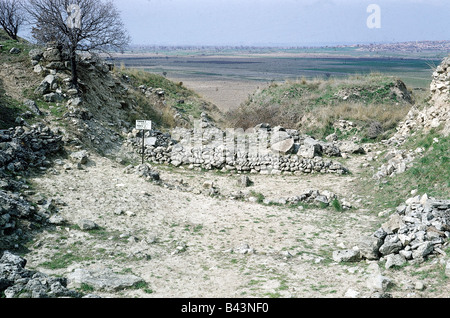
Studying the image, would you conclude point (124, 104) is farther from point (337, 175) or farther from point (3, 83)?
point (337, 175)

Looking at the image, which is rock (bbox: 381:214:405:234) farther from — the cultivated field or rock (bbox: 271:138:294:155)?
the cultivated field

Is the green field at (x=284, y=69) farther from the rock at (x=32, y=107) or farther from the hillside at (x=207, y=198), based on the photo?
the rock at (x=32, y=107)

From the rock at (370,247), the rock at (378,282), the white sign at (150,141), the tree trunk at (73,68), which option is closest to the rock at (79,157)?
the white sign at (150,141)

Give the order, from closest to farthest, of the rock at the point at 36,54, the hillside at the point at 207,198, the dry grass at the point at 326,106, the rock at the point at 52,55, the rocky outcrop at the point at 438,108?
1. the hillside at the point at 207,198
2. the rocky outcrop at the point at 438,108
3. the rock at the point at 36,54
4. the rock at the point at 52,55
5. the dry grass at the point at 326,106

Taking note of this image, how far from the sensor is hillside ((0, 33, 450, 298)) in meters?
7.41

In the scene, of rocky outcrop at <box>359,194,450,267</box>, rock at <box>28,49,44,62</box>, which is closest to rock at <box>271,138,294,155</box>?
rocky outcrop at <box>359,194,450,267</box>

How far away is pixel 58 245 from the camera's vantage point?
8930 millimetres

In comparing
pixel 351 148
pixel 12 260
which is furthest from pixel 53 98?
pixel 351 148

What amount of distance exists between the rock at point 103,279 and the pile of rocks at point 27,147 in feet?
19.0

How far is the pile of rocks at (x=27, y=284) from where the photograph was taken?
6248mm

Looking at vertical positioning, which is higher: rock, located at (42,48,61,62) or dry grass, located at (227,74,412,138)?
rock, located at (42,48,61,62)

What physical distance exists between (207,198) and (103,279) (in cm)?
641

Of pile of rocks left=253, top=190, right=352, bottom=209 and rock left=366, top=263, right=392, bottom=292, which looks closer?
rock left=366, top=263, right=392, bottom=292

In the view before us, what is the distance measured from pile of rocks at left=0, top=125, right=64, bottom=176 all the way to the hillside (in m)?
0.05
